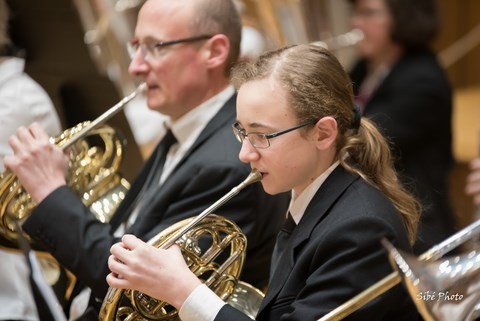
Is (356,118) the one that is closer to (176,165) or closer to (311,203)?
(311,203)

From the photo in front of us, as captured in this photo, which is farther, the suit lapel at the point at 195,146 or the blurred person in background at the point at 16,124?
the blurred person in background at the point at 16,124

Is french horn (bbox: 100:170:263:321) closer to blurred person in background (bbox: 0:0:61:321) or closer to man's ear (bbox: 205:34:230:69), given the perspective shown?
man's ear (bbox: 205:34:230:69)

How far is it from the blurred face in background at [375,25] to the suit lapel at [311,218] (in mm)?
1834

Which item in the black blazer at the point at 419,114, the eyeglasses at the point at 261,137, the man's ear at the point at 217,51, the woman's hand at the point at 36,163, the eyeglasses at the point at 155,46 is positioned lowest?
the black blazer at the point at 419,114

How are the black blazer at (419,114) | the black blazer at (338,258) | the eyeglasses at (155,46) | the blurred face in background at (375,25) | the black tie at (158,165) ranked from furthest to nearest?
the blurred face in background at (375,25) < the black blazer at (419,114) < the black tie at (158,165) < the eyeglasses at (155,46) < the black blazer at (338,258)

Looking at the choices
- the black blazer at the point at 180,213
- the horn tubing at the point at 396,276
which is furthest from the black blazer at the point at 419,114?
the horn tubing at the point at 396,276

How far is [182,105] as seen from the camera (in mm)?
2076

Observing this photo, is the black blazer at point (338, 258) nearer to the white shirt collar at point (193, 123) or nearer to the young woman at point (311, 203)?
the young woman at point (311, 203)

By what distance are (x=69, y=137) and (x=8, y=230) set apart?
271 mm

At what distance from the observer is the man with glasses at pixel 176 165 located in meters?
1.90

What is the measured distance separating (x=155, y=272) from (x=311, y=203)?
0.33 metres

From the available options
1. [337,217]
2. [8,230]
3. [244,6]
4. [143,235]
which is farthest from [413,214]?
[244,6]

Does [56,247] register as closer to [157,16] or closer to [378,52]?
[157,16]

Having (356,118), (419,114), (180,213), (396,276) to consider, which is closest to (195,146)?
(180,213)
